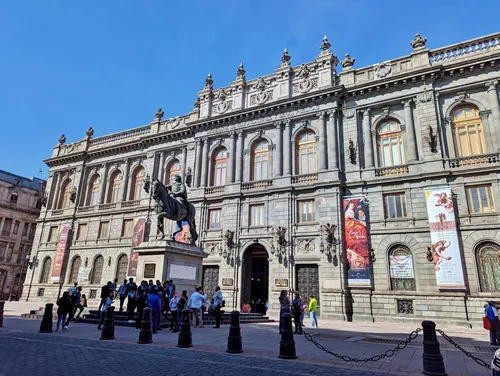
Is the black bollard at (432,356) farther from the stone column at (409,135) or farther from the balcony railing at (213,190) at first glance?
the balcony railing at (213,190)

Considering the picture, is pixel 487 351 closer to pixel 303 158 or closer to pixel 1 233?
pixel 303 158

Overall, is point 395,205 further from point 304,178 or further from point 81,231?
point 81,231

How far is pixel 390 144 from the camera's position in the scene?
24.5m

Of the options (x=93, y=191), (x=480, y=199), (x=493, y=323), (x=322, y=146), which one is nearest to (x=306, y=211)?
(x=322, y=146)

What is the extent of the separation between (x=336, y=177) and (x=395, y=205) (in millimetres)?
4343

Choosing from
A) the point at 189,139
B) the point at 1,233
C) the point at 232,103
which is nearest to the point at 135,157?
the point at 189,139

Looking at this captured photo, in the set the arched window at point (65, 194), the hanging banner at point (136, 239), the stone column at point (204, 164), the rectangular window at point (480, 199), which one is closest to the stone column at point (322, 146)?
the rectangular window at point (480, 199)

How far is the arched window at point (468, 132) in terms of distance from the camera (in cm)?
2175

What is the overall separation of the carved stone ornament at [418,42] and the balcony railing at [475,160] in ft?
29.6

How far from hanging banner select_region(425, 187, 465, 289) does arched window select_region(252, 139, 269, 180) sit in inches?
489

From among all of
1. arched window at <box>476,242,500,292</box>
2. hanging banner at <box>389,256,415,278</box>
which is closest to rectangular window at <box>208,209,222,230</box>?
hanging banner at <box>389,256,415,278</box>

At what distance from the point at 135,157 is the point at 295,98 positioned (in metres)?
18.6

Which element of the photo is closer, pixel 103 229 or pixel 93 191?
pixel 103 229

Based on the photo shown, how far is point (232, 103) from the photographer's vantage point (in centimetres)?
3070
